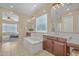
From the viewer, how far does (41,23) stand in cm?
A: 211

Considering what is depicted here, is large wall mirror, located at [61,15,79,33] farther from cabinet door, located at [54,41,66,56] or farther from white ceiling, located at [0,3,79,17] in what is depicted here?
cabinet door, located at [54,41,66,56]

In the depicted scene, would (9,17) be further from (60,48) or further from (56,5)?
(60,48)

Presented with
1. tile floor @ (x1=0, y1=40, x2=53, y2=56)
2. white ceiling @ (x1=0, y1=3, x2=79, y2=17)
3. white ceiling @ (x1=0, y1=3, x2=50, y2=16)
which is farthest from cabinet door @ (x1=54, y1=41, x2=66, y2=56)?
white ceiling @ (x1=0, y1=3, x2=50, y2=16)

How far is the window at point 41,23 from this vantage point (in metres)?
2.07

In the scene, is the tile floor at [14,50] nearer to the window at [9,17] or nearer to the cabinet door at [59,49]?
the cabinet door at [59,49]

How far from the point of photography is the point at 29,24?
2.07m

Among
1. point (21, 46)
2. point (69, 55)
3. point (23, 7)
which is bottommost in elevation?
point (69, 55)

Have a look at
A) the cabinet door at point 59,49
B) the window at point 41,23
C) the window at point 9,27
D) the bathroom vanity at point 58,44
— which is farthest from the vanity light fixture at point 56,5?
the window at point 9,27

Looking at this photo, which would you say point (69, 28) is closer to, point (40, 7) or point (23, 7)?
point (40, 7)

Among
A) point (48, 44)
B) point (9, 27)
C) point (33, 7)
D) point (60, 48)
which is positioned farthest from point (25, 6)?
point (60, 48)

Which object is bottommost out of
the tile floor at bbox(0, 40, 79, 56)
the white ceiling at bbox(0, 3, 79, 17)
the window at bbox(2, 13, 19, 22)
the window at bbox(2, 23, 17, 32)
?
the tile floor at bbox(0, 40, 79, 56)

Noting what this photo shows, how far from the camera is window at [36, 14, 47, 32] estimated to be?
6.80 ft

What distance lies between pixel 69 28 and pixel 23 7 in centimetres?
83

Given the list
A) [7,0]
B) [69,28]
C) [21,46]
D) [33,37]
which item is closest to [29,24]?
[33,37]
